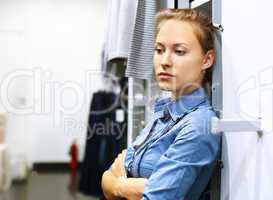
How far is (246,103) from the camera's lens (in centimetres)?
72

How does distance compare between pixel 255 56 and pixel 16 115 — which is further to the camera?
pixel 16 115

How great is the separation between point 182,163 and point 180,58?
25cm

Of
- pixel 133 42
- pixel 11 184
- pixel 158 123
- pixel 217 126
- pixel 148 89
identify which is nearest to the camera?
pixel 217 126

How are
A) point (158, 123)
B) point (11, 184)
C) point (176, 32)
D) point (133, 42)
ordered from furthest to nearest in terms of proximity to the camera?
point (11, 184), point (133, 42), point (158, 123), point (176, 32)

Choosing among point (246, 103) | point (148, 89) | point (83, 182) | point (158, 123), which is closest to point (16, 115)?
point (83, 182)

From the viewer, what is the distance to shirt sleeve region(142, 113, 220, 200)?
73 centimetres

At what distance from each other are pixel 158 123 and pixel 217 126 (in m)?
0.32

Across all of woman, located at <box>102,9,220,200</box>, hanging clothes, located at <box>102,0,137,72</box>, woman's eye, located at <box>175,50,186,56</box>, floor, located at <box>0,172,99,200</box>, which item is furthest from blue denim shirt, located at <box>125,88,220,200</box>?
floor, located at <box>0,172,99,200</box>

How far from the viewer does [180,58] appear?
0.82 meters

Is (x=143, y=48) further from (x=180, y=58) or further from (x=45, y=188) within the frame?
(x=45, y=188)

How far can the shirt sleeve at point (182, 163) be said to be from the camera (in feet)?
2.41

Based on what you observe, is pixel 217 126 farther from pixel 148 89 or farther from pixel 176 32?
pixel 148 89

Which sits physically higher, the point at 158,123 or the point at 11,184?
the point at 158,123

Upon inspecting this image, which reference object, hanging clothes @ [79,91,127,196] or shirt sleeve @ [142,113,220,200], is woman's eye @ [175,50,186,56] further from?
hanging clothes @ [79,91,127,196]
